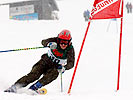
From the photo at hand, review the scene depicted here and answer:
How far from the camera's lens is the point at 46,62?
5242 mm

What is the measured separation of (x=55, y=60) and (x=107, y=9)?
1531 mm

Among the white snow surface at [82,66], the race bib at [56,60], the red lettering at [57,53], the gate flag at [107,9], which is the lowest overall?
the white snow surface at [82,66]

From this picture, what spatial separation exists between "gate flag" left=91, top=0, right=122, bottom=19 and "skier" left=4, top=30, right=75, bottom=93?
76 cm

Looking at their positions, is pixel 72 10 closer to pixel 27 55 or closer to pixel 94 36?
pixel 94 36

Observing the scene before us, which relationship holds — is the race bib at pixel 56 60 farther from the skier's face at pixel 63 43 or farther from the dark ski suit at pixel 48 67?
the skier's face at pixel 63 43

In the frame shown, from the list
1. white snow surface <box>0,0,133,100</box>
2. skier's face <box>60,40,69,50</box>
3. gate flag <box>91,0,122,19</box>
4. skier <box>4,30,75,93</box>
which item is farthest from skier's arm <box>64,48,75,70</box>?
gate flag <box>91,0,122,19</box>

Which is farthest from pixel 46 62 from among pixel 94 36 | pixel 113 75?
pixel 94 36

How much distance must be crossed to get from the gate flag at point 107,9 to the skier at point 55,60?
76 cm

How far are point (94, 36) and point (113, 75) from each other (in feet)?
19.9

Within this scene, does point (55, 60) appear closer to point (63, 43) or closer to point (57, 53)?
point (57, 53)

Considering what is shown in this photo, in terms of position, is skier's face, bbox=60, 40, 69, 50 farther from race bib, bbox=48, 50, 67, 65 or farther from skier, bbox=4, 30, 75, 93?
race bib, bbox=48, 50, 67, 65

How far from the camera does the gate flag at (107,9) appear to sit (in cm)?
479

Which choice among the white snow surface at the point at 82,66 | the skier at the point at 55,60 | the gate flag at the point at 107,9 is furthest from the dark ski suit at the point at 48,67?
the gate flag at the point at 107,9

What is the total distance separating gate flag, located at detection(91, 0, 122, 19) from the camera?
189 inches
